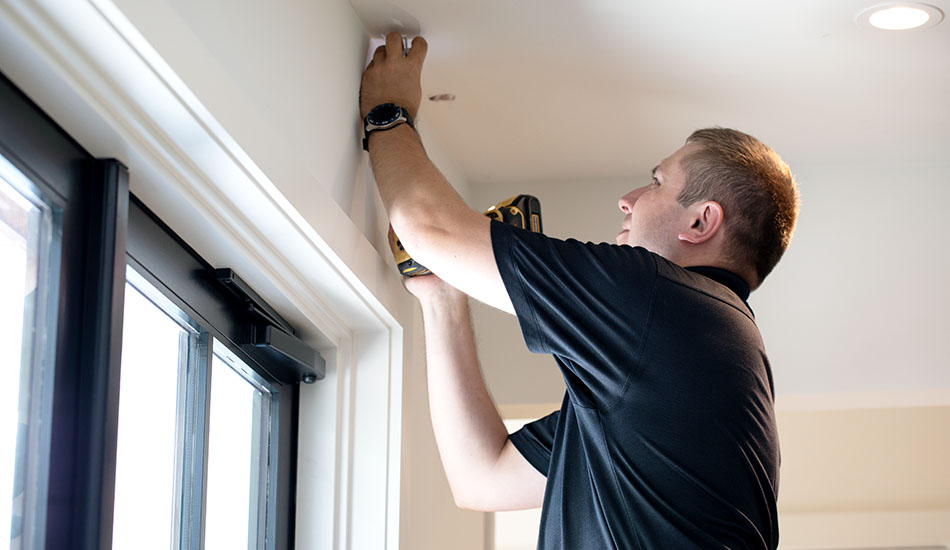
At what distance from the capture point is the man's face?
1672mm

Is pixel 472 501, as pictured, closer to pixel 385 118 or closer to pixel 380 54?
pixel 385 118

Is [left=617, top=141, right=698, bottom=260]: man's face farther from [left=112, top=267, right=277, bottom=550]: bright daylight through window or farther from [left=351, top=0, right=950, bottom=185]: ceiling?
[left=112, top=267, right=277, bottom=550]: bright daylight through window

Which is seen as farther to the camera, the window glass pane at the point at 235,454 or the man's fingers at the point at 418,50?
the man's fingers at the point at 418,50

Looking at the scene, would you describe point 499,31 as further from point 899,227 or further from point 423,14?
point 899,227

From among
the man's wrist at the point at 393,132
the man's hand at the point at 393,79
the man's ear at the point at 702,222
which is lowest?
the man's ear at the point at 702,222

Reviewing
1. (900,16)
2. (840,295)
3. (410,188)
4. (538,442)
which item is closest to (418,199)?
(410,188)

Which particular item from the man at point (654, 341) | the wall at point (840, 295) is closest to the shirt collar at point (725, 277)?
the man at point (654, 341)

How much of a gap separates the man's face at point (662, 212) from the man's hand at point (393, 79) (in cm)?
44

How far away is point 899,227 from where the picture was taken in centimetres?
269

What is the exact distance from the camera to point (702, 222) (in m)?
1.65

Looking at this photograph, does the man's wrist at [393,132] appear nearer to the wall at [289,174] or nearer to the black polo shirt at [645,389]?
the wall at [289,174]

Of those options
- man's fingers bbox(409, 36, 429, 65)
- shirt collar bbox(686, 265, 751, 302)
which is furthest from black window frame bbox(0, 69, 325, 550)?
shirt collar bbox(686, 265, 751, 302)

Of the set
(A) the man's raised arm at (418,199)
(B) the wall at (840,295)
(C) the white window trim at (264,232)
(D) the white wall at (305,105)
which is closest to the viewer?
(C) the white window trim at (264,232)

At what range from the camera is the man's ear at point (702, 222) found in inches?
64.4
